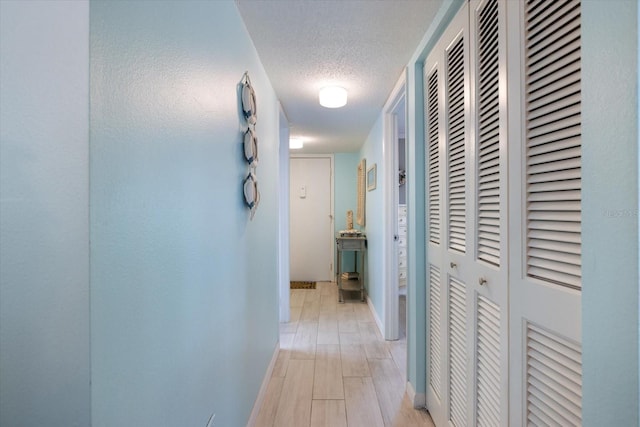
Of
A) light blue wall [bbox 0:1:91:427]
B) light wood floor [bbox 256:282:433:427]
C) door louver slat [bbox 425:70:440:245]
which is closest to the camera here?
light blue wall [bbox 0:1:91:427]

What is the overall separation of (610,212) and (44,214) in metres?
0.97

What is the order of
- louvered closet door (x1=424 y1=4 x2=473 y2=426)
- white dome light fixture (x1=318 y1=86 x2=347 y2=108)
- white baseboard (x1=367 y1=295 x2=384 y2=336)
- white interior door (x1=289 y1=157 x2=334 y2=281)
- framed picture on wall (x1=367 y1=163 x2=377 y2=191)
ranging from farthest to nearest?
1. white interior door (x1=289 y1=157 x2=334 y2=281)
2. framed picture on wall (x1=367 y1=163 x2=377 y2=191)
3. white baseboard (x1=367 y1=295 x2=384 y2=336)
4. white dome light fixture (x1=318 y1=86 x2=347 y2=108)
5. louvered closet door (x1=424 y1=4 x2=473 y2=426)

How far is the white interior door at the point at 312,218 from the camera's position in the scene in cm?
507

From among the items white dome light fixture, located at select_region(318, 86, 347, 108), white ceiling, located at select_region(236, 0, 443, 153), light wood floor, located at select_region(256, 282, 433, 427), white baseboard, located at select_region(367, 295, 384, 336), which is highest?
white ceiling, located at select_region(236, 0, 443, 153)

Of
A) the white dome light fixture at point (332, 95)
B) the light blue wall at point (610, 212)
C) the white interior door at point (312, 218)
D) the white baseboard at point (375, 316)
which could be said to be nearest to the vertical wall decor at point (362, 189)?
the white interior door at point (312, 218)

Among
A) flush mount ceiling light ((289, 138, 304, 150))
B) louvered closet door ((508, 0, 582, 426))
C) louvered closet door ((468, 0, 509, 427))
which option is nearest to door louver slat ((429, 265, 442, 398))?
louvered closet door ((468, 0, 509, 427))

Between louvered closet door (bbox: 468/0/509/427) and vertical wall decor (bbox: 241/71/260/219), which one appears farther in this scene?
vertical wall decor (bbox: 241/71/260/219)

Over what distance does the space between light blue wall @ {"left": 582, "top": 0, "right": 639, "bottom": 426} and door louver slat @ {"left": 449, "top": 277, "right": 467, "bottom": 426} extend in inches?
30.6

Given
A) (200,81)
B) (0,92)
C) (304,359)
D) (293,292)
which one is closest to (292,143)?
(293,292)

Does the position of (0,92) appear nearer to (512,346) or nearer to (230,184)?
(230,184)

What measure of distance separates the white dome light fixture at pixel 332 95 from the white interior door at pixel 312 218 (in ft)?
8.88

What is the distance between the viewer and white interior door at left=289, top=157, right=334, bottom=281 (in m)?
5.07

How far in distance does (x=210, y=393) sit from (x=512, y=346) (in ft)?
3.29

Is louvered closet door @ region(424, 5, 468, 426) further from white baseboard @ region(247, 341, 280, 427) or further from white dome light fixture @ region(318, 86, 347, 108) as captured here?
white baseboard @ region(247, 341, 280, 427)
